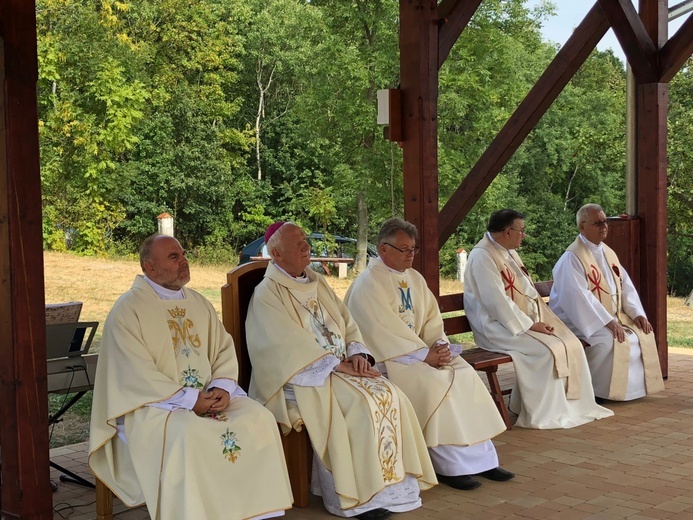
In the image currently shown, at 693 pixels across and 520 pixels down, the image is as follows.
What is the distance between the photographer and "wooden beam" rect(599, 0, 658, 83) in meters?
7.26

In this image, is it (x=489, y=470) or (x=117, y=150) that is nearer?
(x=489, y=470)

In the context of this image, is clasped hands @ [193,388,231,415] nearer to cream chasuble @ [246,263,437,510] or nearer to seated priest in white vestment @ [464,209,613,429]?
cream chasuble @ [246,263,437,510]

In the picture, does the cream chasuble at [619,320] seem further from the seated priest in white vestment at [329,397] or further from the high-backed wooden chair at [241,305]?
the high-backed wooden chair at [241,305]

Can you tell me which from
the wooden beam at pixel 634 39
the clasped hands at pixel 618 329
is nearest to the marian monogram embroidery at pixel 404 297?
the clasped hands at pixel 618 329

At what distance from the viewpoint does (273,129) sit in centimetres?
2147

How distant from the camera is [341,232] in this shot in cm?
2117

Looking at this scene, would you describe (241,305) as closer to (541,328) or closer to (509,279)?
(509,279)

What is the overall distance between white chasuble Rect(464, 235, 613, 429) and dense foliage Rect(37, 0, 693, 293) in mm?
11574

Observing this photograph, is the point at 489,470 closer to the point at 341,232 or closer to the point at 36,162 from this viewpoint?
the point at 36,162

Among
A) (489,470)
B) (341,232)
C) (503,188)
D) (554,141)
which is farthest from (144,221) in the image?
(489,470)

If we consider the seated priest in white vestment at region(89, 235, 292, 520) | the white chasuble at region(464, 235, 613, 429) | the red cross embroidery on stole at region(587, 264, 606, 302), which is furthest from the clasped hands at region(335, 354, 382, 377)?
the red cross embroidery on stole at region(587, 264, 606, 302)

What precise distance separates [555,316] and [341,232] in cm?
1483

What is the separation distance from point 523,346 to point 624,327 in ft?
3.93

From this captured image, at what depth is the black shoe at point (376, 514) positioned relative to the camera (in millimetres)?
4203
